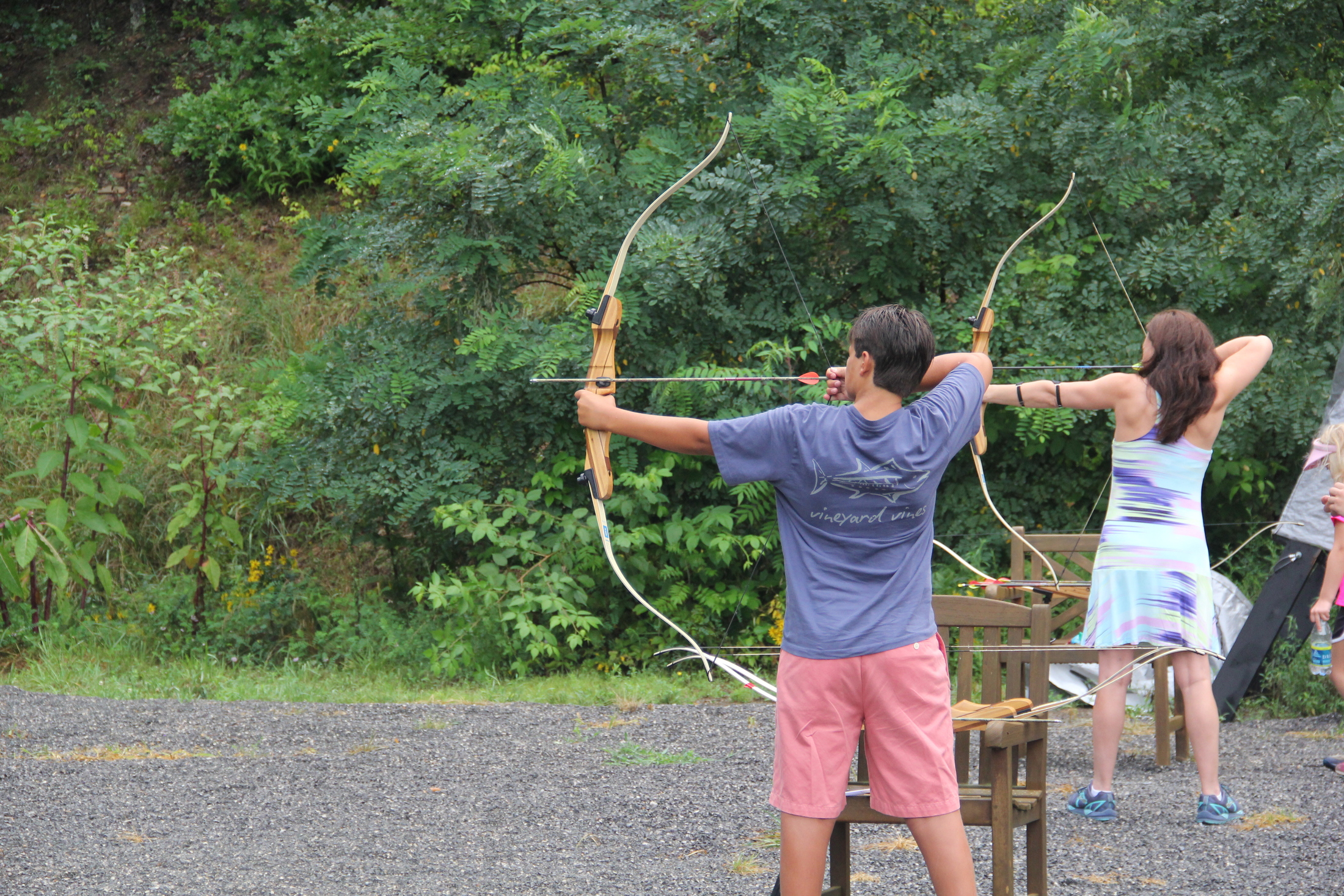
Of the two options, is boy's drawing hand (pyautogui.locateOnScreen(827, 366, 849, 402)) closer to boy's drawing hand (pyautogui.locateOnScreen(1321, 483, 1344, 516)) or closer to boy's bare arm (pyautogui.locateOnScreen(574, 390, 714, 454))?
boy's bare arm (pyautogui.locateOnScreen(574, 390, 714, 454))

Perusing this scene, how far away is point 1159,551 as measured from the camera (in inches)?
142

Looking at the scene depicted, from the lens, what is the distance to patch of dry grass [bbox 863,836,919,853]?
3.59 m

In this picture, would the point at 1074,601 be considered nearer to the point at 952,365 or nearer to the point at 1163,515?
the point at 1163,515

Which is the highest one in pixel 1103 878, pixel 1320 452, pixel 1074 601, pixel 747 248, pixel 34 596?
pixel 747 248

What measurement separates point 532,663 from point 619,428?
426 centimetres

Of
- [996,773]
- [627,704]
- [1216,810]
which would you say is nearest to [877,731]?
[996,773]

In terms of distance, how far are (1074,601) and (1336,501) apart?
183 centimetres

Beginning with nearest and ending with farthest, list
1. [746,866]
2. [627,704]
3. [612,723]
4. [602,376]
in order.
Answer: [602,376] → [746,866] → [612,723] → [627,704]

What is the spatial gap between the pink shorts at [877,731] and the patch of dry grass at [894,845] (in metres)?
1.40

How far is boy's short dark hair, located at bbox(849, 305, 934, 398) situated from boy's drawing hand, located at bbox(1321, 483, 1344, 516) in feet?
8.58

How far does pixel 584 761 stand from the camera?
464 centimetres

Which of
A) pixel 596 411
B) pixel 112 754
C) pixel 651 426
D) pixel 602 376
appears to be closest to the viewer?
pixel 651 426

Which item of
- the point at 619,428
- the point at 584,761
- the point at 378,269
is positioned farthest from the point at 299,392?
the point at 619,428

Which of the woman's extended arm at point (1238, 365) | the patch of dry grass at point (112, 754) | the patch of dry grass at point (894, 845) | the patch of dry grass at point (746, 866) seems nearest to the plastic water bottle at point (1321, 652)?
the woman's extended arm at point (1238, 365)
